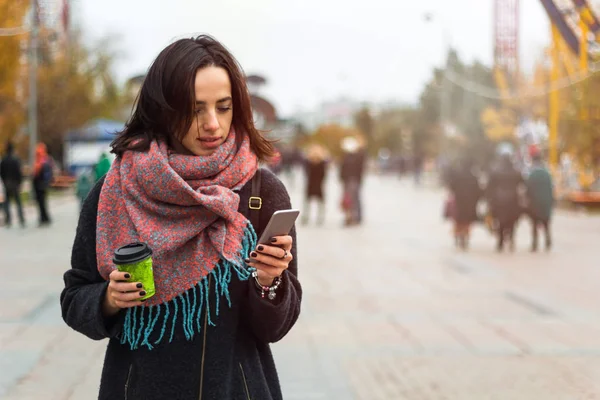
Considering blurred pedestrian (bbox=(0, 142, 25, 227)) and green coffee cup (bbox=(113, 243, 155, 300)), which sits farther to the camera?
blurred pedestrian (bbox=(0, 142, 25, 227))

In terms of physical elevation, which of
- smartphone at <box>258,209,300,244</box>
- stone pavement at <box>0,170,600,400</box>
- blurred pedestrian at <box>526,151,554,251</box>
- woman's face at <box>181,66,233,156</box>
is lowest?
stone pavement at <box>0,170,600,400</box>

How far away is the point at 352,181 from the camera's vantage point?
18.8 m

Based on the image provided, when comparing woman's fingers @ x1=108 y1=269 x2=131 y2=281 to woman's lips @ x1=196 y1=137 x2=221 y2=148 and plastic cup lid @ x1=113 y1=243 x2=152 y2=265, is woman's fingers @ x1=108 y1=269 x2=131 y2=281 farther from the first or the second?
woman's lips @ x1=196 y1=137 x2=221 y2=148

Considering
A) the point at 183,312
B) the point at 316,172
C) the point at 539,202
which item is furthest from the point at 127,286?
the point at 316,172

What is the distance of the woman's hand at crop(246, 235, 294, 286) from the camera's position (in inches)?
82.7

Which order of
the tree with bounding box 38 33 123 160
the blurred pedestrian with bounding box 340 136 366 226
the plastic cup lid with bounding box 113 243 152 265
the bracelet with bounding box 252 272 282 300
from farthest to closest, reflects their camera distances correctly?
the tree with bounding box 38 33 123 160 → the blurred pedestrian with bounding box 340 136 366 226 → the bracelet with bounding box 252 272 282 300 → the plastic cup lid with bounding box 113 243 152 265

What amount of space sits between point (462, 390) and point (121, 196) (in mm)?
3694

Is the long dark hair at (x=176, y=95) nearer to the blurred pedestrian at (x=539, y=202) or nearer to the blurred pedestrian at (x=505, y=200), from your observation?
the blurred pedestrian at (x=505, y=200)

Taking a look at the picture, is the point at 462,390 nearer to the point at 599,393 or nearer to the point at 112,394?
the point at 599,393

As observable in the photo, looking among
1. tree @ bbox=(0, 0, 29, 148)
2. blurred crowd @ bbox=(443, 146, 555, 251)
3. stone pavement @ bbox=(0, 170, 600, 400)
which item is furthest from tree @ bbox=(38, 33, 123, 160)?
blurred crowd @ bbox=(443, 146, 555, 251)

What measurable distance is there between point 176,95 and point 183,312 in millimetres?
519

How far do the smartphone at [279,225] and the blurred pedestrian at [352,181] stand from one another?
16.5 meters

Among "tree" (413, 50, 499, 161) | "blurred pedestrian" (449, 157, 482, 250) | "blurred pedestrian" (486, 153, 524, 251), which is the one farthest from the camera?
"tree" (413, 50, 499, 161)

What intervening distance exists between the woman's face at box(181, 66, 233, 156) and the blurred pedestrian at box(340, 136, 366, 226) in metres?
16.4
